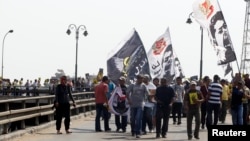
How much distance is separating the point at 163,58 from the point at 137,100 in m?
12.3

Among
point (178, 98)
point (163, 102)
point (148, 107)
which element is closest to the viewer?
Result: point (163, 102)

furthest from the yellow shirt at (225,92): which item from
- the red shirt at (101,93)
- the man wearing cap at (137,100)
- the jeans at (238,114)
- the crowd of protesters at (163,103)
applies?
the man wearing cap at (137,100)

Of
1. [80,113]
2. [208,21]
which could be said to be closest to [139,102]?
[208,21]

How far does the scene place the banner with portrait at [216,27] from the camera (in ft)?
72.9

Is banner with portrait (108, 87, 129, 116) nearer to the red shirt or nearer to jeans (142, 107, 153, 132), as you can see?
the red shirt

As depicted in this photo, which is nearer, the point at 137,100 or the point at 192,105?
the point at 192,105

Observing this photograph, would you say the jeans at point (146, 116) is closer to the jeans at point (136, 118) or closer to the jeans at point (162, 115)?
the jeans at point (136, 118)

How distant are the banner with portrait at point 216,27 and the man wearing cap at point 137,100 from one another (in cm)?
398

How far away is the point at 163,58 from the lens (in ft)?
102

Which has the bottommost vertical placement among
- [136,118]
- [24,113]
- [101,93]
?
[136,118]

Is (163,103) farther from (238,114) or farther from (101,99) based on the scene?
(101,99)

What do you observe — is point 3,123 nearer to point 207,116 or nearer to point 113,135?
point 113,135

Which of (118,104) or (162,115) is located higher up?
(118,104)

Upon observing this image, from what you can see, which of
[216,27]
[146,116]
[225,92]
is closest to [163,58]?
[225,92]
